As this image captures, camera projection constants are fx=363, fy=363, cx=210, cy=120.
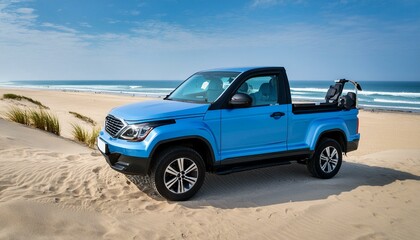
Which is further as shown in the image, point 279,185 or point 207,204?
point 279,185

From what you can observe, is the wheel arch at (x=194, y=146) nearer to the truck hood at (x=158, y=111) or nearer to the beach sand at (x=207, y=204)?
the truck hood at (x=158, y=111)

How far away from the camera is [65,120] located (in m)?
13.6

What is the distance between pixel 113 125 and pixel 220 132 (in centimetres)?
157

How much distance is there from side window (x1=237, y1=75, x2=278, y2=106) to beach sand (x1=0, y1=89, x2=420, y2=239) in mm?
1455

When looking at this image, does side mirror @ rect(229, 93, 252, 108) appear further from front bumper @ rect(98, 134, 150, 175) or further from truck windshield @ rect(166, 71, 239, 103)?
front bumper @ rect(98, 134, 150, 175)

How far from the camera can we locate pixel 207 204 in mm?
5125

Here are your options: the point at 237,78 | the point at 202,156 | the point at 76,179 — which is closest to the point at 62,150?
the point at 76,179

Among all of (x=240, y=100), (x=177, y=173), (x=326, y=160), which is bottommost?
(x=326, y=160)

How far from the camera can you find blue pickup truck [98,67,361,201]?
4.92m

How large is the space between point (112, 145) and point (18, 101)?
15769 mm

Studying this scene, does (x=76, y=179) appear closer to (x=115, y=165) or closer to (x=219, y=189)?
(x=115, y=165)

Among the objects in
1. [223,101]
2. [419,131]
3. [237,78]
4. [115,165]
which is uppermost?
[237,78]

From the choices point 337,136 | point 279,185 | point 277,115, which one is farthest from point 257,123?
point 337,136

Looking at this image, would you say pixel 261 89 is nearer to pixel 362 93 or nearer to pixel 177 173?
pixel 177 173
